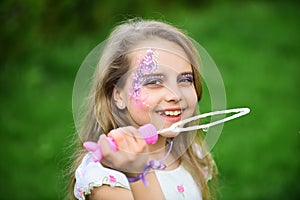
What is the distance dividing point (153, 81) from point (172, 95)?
7 centimetres

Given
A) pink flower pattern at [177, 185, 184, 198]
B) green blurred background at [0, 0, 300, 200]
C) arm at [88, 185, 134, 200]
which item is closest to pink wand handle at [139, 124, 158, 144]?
arm at [88, 185, 134, 200]

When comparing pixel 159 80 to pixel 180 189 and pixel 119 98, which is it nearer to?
pixel 119 98

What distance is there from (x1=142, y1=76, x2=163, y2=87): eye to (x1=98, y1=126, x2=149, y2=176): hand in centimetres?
19

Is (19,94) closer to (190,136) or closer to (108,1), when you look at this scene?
(108,1)

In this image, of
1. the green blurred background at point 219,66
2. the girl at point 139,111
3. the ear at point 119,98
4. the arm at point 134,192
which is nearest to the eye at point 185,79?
the girl at point 139,111

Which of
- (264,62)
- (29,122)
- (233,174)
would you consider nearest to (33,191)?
(29,122)

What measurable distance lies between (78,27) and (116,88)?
12.2 ft

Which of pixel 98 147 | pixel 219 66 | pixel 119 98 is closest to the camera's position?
pixel 98 147

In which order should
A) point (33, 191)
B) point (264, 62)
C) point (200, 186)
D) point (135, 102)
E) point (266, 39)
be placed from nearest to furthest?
1. point (135, 102)
2. point (200, 186)
3. point (33, 191)
4. point (264, 62)
5. point (266, 39)

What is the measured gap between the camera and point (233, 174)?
13.5ft

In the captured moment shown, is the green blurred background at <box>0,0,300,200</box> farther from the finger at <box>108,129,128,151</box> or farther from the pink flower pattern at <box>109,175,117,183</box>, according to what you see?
the finger at <box>108,129,128,151</box>

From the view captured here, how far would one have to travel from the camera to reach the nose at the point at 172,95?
1.93m

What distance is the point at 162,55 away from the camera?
1.97 meters

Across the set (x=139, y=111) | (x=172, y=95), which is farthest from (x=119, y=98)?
(x=172, y=95)
